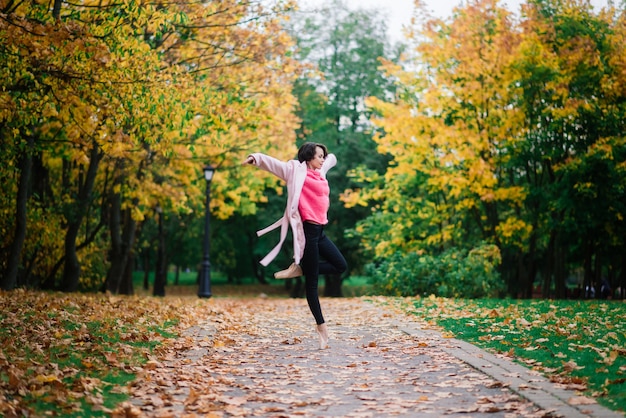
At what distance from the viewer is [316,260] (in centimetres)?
822

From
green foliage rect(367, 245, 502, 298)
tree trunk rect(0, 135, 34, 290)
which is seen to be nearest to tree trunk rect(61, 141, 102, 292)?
tree trunk rect(0, 135, 34, 290)

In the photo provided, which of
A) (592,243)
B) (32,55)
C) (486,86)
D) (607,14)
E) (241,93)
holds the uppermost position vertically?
(607,14)

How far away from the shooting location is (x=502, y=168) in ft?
75.3

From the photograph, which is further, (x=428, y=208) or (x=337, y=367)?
(x=428, y=208)

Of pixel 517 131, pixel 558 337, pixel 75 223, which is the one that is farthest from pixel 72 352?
pixel 517 131

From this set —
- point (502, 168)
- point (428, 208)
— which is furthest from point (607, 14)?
point (428, 208)

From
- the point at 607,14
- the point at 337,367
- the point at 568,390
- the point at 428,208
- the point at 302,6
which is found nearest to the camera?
the point at 568,390

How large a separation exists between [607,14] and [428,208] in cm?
900

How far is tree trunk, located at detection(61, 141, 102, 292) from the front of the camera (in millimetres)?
18789

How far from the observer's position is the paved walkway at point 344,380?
544cm

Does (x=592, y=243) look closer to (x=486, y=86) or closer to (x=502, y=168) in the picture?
(x=502, y=168)

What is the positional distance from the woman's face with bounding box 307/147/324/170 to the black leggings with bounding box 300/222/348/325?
2.36 ft

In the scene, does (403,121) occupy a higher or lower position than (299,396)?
higher

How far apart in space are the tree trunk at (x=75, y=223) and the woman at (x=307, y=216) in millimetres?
11158
